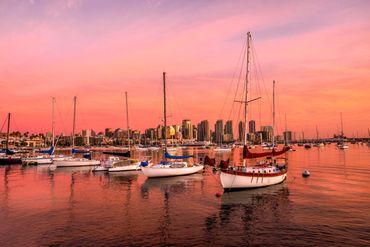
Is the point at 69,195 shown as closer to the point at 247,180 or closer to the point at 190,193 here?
the point at 190,193

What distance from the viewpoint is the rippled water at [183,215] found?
20.1 m

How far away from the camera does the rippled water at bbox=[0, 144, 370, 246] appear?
20141 mm

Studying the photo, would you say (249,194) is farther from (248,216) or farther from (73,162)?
(73,162)

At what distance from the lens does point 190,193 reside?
36375mm

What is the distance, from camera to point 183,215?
26094 mm

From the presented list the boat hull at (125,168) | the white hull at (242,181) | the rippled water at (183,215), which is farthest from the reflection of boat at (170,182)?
the boat hull at (125,168)

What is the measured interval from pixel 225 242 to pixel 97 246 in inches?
320

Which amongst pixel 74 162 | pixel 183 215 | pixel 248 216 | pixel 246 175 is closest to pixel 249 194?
pixel 246 175

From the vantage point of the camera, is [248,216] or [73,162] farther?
[73,162]

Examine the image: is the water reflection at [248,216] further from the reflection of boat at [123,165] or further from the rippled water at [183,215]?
the reflection of boat at [123,165]

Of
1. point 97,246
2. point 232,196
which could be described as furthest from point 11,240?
point 232,196

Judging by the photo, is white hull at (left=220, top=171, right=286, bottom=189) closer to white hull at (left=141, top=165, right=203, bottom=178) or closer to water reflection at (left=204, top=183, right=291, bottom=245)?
water reflection at (left=204, top=183, right=291, bottom=245)

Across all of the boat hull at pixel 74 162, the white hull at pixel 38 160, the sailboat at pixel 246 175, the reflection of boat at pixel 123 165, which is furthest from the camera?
the white hull at pixel 38 160

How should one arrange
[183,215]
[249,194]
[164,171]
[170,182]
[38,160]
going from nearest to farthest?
[183,215], [249,194], [170,182], [164,171], [38,160]
